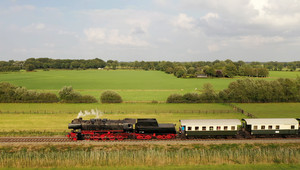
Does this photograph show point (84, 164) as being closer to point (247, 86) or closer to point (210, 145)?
point (210, 145)

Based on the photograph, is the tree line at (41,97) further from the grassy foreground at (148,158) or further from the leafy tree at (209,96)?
the grassy foreground at (148,158)

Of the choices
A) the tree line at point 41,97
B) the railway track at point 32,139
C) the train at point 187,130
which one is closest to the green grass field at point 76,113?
the tree line at point 41,97

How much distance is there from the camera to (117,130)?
90.4 feet

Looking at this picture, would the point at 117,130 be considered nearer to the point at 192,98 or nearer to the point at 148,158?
the point at 148,158

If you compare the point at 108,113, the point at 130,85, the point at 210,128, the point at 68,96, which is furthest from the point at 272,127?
the point at 130,85

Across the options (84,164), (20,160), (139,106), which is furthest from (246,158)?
(139,106)

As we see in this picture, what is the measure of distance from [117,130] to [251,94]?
41.4 m

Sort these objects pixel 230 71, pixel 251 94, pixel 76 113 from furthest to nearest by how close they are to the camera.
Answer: pixel 230 71
pixel 251 94
pixel 76 113

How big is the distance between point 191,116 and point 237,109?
40.3ft

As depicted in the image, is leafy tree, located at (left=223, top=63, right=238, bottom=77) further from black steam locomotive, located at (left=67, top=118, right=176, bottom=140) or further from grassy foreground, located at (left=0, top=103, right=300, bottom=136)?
black steam locomotive, located at (left=67, top=118, right=176, bottom=140)

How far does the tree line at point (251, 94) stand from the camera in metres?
54.4

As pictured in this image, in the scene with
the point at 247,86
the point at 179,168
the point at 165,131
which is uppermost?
the point at 247,86

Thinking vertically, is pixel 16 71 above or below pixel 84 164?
above

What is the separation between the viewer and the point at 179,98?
5569cm
